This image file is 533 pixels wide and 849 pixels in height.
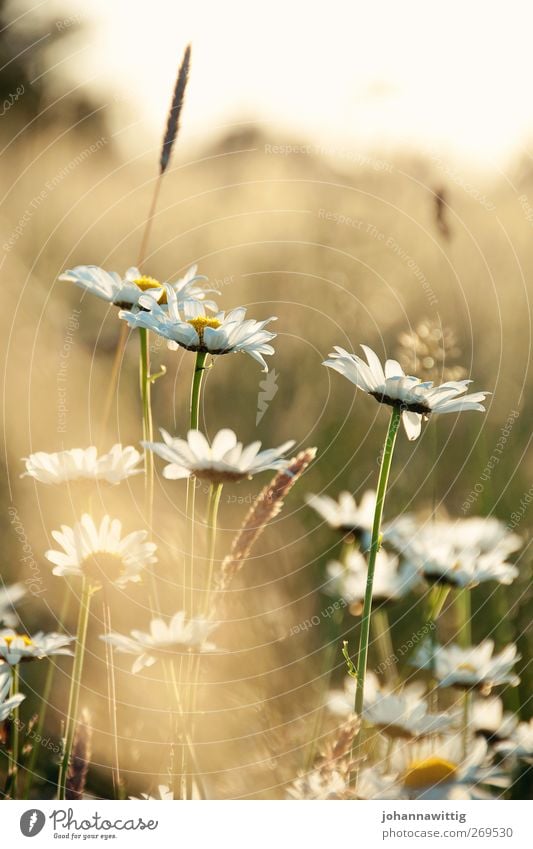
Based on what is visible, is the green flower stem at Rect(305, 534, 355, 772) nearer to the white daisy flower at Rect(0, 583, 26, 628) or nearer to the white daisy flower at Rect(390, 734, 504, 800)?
the white daisy flower at Rect(390, 734, 504, 800)

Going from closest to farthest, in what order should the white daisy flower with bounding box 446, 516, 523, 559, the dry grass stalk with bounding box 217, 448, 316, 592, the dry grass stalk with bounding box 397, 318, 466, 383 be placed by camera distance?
the dry grass stalk with bounding box 217, 448, 316, 592, the white daisy flower with bounding box 446, 516, 523, 559, the dry grass stalk with bounding box 397, 318, 466, 383

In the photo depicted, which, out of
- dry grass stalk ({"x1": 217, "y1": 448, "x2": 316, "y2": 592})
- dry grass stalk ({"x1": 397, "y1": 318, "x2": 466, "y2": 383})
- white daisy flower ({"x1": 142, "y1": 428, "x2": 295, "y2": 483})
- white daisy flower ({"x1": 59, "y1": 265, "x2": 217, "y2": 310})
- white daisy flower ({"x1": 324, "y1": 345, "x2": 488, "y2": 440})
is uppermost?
dry grass stalk ({"x1": 397, "y1": 318, "x2": 466, "y2": 383})

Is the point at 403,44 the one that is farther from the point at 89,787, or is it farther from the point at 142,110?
the point at 89,787

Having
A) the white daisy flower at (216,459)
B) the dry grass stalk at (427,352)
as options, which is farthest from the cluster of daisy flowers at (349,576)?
the dry grass stalk at (427,352)

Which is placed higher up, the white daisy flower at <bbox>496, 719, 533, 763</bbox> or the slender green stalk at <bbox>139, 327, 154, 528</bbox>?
the slender green stalk at <bbox>139, 327, 154, 528</bbox>

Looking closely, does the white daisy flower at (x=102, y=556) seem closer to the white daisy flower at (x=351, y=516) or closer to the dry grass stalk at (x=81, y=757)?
the dry grass stalk at (x=81, y=757)

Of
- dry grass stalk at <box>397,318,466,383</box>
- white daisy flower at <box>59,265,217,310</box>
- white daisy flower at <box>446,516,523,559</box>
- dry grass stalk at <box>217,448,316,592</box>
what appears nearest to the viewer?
dry grass stalk at <box>217,448,316,592</box>
